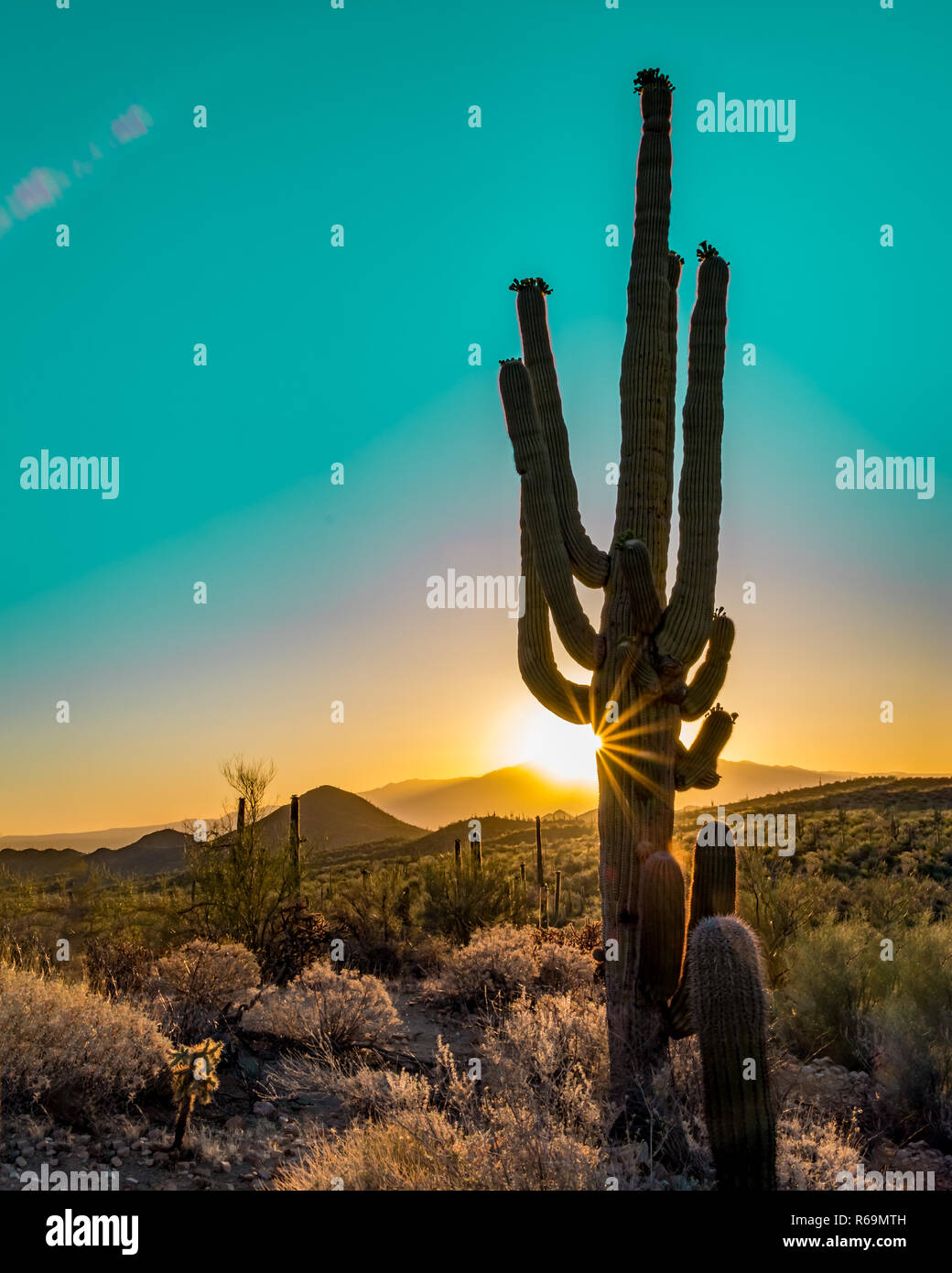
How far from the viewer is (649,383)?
8.39 m

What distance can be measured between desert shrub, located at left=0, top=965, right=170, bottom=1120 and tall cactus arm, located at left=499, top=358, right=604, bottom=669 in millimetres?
5315

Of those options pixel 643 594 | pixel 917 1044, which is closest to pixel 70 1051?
pixel 643 594

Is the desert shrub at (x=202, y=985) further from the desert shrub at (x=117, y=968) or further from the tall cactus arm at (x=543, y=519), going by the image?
the tall cactus arm at (x=543, y=519)

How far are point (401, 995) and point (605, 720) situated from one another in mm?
8071

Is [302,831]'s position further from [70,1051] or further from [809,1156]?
[809,1156]

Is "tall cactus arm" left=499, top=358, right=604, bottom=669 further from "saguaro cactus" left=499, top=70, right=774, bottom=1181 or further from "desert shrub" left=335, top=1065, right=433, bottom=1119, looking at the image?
"desert shrub" left=335, top=1065, right=433, bottom=1119

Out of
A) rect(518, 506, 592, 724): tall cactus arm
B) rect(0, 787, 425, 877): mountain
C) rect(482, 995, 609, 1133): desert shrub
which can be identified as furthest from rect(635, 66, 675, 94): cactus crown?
rect(0, 787, 425, 877): mountain

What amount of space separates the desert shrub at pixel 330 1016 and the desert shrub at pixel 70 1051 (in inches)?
77.9

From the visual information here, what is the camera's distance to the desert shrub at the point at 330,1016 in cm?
1016

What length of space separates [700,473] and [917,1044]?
19.2 ft

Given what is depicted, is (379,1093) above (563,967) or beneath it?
above

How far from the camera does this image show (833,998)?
10352mm

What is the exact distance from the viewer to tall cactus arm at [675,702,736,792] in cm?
818
